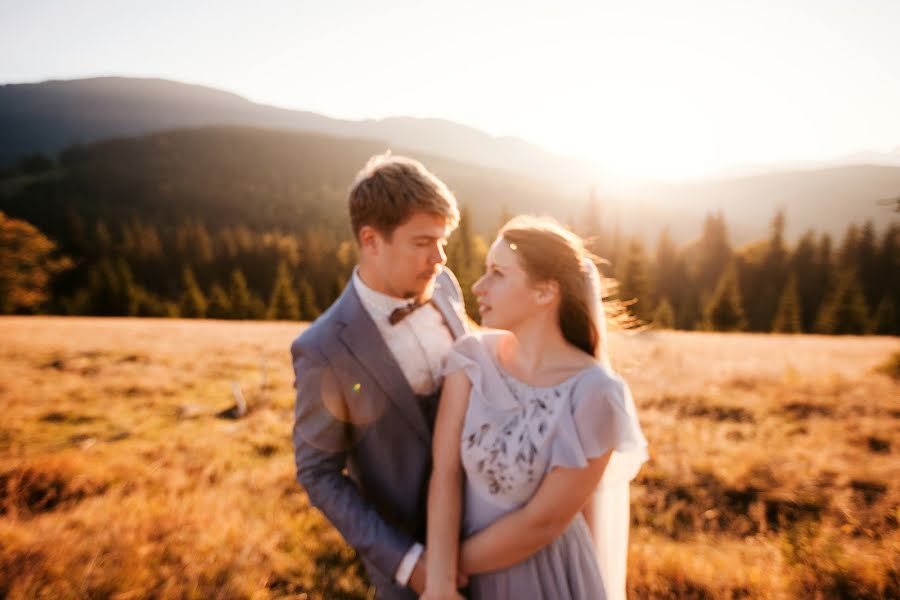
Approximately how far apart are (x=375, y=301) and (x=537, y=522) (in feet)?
4.54

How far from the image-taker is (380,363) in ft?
7.51

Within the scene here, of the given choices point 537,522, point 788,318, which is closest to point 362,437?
point 537,522

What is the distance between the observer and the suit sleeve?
2154 mm

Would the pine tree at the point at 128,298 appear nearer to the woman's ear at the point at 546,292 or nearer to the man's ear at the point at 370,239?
the man's ear at the point at 370,239

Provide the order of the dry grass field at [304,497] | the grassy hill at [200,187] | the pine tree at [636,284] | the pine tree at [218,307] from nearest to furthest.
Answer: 1. the dry grass field at [304,497]
2. the pine tree at [636,284]
3. the pine tree at [218,307]
4. the grassy hill at [200,187]

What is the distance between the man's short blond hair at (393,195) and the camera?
2.37 meters

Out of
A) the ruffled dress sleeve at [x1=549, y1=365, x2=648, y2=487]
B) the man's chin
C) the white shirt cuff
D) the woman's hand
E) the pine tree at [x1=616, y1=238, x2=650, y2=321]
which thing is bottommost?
the pine tree at [x1=616, y1=238, x2=650, y2=321]

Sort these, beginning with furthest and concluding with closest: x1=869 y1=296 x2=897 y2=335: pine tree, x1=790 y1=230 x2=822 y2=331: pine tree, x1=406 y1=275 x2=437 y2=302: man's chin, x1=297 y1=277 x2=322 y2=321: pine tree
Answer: x1=790 y1=230 x2=822 y2=331: pine tree, x1=297 y1=277 x2=322 y2=321: pine tree, x1=869 y1=296 x2=897 y2=335: pine tree, x1=406 y1=275 x2=437 y2=302: man's chin

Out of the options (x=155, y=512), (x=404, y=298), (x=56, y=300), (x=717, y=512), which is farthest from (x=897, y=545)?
(x=56, y=300)

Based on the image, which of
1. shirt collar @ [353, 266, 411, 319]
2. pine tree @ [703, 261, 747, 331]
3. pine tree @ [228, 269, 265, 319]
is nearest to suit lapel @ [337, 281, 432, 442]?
shirt collar @ [353, 266, 411, 319]

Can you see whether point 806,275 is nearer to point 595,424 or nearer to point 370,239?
point 595,424

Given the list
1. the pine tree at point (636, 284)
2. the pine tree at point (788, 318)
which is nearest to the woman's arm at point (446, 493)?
the pine tree at point (636, 284)

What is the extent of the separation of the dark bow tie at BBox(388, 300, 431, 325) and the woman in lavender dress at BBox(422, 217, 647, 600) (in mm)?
351

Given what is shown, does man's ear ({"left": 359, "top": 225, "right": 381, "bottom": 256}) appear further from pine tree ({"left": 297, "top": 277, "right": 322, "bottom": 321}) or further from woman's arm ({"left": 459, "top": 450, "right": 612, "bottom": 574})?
pine tree ({"left": 297, "top": 277, "right": 322, "bottom": 321})
